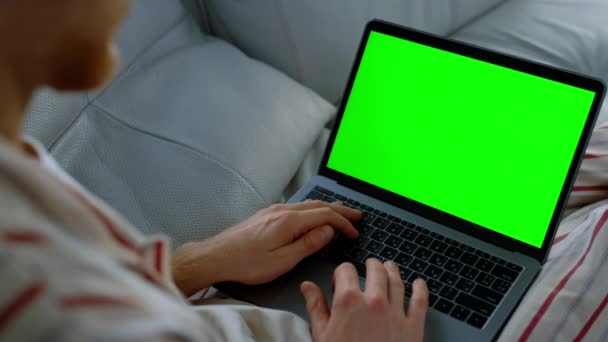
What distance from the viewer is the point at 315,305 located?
0.83 metres

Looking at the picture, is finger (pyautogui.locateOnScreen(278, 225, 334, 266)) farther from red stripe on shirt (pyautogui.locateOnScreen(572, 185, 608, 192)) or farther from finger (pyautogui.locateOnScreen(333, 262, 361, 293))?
red stripe on shirt (pyautogui.locateOnScreen(572, 185, 608, 192))

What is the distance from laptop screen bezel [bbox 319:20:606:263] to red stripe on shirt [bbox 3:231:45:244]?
2.28 feet

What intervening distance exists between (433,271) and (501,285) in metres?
0.08

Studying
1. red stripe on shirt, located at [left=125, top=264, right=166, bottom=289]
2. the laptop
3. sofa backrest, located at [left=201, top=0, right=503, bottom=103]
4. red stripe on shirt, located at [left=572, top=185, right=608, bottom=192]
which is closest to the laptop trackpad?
the laptop

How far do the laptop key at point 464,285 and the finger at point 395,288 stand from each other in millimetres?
79

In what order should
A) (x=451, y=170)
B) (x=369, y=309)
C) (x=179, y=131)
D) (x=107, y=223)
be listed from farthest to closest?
(x=179, y=131) → (x=451, y=170) → (x=369, y=309) → (x=107, y=223)

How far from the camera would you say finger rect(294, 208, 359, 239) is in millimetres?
896

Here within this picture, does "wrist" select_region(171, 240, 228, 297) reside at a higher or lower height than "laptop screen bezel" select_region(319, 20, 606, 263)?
lower

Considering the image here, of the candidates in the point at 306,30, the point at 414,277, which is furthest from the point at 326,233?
the point at 306,30

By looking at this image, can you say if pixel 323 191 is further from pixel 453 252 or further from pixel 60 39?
pixel 60 39

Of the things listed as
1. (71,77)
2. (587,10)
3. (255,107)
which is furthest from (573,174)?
(587,10)

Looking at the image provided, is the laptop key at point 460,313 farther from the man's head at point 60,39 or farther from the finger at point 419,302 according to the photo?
the man's head at point 60,39

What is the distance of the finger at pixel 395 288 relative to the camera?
2.61 ft

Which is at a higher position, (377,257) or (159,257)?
(159,257)
